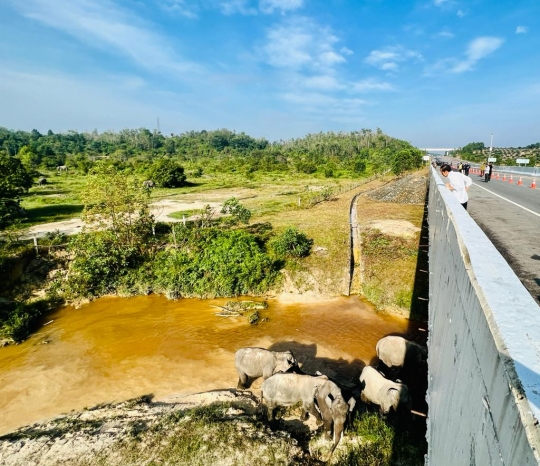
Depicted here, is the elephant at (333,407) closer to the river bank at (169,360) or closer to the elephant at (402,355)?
the river bank at (169,360)

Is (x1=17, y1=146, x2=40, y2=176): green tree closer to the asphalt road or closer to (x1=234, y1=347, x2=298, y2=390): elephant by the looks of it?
(x1=234, y1=347, x2=298, y2=390): elephant

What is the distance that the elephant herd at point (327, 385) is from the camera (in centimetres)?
789

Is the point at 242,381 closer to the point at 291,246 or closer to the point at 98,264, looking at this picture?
the point at 291,246

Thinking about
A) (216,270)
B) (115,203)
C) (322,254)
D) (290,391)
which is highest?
(115,203)

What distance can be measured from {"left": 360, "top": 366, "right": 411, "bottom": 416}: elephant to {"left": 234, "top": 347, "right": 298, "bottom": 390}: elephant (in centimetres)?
195

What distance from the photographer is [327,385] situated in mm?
8125

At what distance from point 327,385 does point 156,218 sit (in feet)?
62.6

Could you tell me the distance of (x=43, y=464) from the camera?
24.3 ft

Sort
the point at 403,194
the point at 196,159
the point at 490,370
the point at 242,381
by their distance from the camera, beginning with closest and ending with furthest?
1. the point at 490,370
2. the point at 242,381
3. the point at 403,194
4. the point at 196,159

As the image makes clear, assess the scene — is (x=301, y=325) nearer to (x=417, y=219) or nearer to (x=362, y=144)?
(x=417, y=219)


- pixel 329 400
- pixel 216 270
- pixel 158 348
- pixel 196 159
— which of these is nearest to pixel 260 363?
pixel 329 400

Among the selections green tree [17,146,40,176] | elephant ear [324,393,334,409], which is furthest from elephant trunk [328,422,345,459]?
green tree [17,146,40,176]

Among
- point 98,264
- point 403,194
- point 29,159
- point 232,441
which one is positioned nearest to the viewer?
point 232,441

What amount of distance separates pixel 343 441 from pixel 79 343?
1023cm
